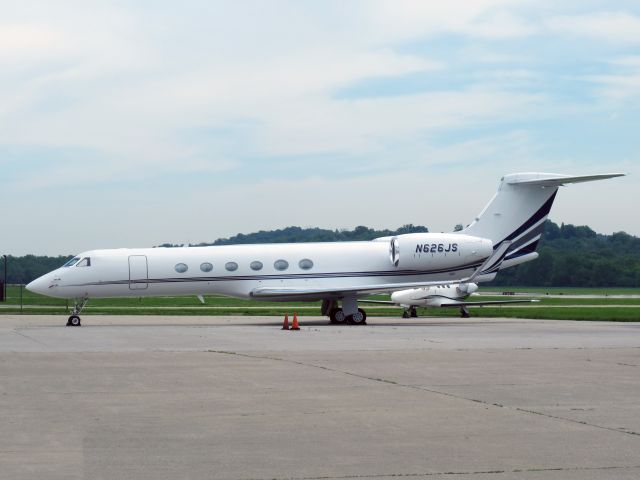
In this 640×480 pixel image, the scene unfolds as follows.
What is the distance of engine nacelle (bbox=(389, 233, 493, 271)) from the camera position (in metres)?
34.1

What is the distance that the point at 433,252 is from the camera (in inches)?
1347

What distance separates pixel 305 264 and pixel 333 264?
1001mm

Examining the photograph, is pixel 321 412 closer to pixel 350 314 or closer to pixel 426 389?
pixel 426 389

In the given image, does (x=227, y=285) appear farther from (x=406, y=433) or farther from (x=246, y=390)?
(x=406, y=433)

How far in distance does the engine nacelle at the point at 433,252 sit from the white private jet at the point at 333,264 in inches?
1.4

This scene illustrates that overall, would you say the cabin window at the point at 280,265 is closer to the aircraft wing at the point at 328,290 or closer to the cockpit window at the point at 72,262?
the aircraft wing at the point at 328,290

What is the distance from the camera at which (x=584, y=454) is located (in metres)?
8.35

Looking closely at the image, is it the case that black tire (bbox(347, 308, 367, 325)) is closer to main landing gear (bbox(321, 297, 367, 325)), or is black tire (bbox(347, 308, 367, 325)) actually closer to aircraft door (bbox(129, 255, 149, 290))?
main landing gear (bbox(321, 297, 367, 325))

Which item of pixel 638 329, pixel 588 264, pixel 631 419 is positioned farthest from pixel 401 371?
pixel 588 264

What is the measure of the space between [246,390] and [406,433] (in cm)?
397

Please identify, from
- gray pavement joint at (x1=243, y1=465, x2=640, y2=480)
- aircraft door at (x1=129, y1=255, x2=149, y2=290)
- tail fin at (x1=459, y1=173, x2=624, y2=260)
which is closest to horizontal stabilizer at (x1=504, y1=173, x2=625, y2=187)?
tail fin at (x1=459, y1=173, x2=624, y2=260)

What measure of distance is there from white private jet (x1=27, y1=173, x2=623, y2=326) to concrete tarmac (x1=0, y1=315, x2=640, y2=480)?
12.3 metres

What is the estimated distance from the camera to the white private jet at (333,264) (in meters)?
33.0

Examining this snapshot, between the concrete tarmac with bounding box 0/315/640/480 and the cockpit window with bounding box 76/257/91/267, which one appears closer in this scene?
the concrete tarmac with bounding box 0/315/640/480
